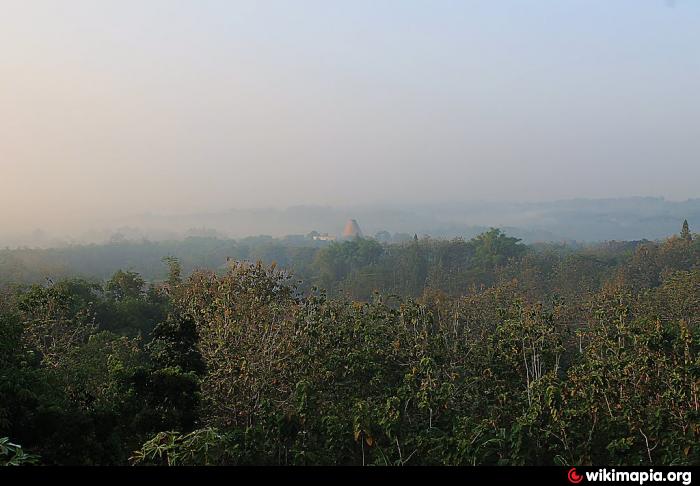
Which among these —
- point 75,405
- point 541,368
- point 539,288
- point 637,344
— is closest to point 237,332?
point 75,405

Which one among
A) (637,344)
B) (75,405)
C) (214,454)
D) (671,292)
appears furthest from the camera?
(671,292)

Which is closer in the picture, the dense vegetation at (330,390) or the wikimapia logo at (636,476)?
the wikimapia logo at (636,476)

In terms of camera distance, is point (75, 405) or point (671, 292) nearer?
point (75, 405)

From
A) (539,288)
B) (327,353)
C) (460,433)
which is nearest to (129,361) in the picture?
(327,353)

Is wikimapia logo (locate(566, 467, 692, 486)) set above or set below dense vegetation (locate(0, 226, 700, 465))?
above

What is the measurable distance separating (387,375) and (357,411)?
2957mm

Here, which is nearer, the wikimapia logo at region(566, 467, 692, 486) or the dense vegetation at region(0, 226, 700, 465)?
the wikimapia logo at region(566, 467, 692, 486)

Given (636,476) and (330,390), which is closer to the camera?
(636,476)

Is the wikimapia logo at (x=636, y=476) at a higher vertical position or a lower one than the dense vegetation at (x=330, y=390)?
higher

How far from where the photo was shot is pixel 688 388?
8477mm

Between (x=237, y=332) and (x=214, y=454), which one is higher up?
(x=237, y=332)

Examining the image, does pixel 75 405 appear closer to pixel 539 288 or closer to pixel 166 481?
pixel 166 481

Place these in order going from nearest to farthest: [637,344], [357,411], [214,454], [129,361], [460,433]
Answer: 1. [214,454]
2. [460,433]
3. [357,411]
4. [637,344]
5. [129,361]

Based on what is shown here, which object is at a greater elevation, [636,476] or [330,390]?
[636,476]
